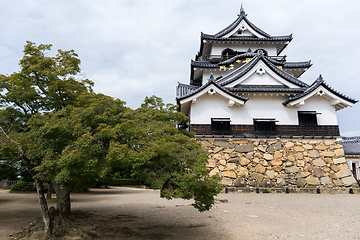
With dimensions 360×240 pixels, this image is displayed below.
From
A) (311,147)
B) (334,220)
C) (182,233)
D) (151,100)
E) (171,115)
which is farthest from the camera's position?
(311,147)

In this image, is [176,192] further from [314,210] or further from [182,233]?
[314,210]

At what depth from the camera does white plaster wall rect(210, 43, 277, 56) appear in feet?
73.1

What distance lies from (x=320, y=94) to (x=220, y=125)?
730 cm

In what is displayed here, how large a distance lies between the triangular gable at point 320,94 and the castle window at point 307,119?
2.97 feet

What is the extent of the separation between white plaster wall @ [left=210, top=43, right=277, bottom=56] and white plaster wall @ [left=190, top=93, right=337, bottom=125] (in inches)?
304

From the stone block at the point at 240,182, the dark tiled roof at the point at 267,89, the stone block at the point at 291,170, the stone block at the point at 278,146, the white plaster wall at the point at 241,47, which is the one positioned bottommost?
the stone block at the point at 240,182

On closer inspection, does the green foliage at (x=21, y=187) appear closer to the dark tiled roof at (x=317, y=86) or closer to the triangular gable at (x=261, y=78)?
the triangular gable at (x=261, y=78)

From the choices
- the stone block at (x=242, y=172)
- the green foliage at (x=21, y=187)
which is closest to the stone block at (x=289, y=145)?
the stone block at (x=242, y=172)

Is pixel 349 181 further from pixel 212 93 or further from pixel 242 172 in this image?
pixel 212 93

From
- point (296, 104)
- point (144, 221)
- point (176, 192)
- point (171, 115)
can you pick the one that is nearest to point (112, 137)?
point (176, 192)

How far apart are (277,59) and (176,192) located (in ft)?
68.1

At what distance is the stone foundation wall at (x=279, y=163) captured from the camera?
1544 cm

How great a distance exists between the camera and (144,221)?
8.41m

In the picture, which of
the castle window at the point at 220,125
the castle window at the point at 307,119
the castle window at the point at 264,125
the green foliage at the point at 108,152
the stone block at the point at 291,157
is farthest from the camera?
the castle window at the point at 307,119
